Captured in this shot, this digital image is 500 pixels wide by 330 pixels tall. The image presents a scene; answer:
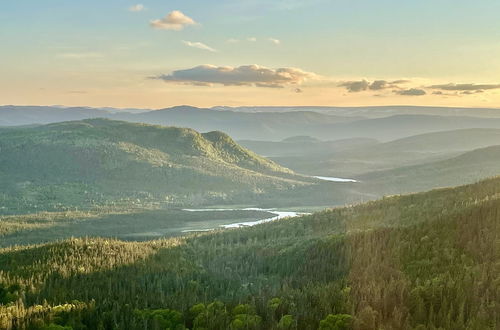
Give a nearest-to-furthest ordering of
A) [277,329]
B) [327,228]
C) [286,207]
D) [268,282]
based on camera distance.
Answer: [277,329] < [268,282] < [327,228] < [286,207]

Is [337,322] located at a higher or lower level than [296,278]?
higher

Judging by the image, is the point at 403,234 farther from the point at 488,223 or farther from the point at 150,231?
the point at 150,231

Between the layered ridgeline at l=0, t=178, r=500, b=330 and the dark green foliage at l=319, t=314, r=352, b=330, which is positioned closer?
the dark green foliage at l=319, t=314, r=352, b=330

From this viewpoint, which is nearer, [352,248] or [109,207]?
[352,248]

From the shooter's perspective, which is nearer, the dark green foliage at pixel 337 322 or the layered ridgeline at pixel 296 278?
the dark green foliage at pixel 337 322

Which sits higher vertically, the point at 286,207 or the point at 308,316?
the point at 308,316

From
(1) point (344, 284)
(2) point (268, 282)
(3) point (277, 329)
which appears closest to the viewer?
(3) point (277, 329)

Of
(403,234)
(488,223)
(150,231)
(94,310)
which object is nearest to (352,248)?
(403,234)

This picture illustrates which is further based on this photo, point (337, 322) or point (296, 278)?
point (296, 278)
